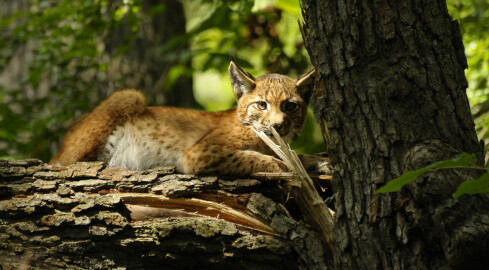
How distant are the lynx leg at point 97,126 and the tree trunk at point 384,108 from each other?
2967mm

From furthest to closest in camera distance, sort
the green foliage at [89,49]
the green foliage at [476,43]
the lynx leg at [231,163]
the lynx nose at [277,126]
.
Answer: the green foliage at [89,49], the green foliage at [476,43], the lynx nose at [277,126], the lynx leg at [231,163]

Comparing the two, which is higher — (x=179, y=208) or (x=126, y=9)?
(x=126, y=9)

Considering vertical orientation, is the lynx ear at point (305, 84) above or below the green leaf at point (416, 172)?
above

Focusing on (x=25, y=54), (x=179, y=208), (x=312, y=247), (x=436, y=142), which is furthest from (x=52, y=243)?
(x=25, y=54)

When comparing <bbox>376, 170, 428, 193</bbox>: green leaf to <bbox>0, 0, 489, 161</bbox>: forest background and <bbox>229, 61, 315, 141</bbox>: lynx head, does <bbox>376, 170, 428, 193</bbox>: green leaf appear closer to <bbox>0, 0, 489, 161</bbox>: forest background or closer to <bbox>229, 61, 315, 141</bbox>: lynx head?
<bbox>229, 61, 315, 141</bbox>: lynx head

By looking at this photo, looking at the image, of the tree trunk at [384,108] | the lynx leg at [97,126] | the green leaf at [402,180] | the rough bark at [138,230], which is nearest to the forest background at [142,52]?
the lynx leg at [97,126]

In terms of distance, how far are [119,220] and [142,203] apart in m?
0.31

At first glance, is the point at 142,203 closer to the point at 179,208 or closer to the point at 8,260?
the point at 179,208

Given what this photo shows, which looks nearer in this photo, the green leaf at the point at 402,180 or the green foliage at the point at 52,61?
the green leaf at the point at 402,180

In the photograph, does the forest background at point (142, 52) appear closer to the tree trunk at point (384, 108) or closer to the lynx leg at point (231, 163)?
the lynx leg at point (231, 163)

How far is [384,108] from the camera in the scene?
9.43 feet

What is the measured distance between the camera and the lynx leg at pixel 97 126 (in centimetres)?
501

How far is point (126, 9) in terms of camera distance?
26.1ft

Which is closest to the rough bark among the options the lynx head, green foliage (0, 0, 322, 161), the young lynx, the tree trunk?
the tree trunk
